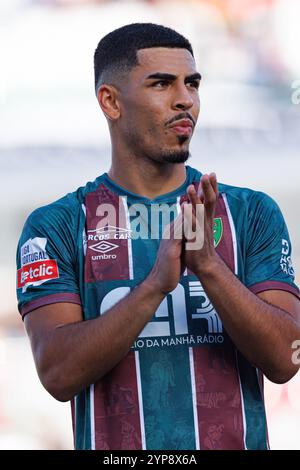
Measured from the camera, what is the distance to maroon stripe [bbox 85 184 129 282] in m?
2.98

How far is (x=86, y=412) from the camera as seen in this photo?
2865 mm

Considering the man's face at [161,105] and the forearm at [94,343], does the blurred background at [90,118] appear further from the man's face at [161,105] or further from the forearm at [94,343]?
the forearm at [94,343]

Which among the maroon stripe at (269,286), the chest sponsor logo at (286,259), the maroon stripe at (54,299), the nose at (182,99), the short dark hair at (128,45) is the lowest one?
the maroon stripe at (269,286)

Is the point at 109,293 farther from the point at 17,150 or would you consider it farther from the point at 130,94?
the point at 17,150

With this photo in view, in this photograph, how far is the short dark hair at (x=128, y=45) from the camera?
3.21m

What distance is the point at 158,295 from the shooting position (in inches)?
104

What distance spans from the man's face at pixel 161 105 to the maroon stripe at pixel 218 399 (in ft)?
2.02

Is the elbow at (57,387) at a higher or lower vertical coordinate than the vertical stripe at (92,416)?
higher

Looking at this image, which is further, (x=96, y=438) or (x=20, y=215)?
(x=20, y=215)

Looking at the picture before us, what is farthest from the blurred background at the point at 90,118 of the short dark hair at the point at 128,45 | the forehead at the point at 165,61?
the forehead at the point at 165,61

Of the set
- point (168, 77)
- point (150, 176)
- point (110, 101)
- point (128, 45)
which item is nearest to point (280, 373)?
point (150, 176)

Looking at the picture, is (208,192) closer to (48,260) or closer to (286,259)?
(286,259)

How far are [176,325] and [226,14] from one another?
3722 millimetres
